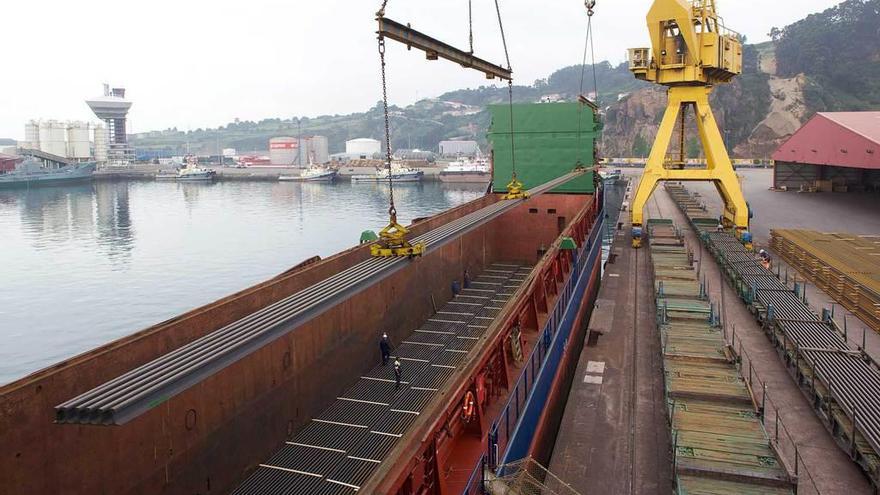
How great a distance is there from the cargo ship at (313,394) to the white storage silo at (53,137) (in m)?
157

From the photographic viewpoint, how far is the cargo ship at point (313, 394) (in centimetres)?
595

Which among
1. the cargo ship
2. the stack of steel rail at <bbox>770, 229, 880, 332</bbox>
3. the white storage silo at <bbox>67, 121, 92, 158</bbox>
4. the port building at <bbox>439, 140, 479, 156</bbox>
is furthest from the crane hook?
the port building at <bbox>439, 140, 479, 156</bbox>

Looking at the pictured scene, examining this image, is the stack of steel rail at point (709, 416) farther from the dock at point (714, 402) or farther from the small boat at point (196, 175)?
the small boat at point (196, 175)

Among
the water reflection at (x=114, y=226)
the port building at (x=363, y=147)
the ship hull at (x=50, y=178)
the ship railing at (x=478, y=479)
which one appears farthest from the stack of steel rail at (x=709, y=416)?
the port building at (x=363, y=147)

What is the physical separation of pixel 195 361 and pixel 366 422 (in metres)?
4.58

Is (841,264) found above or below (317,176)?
below

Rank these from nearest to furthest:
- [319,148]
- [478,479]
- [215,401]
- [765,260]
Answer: [478,479]
[215,401]
[765,260]
[319,148]

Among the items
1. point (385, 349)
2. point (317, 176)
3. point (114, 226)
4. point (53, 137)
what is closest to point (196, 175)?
point (317, 176)

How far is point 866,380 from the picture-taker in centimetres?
967

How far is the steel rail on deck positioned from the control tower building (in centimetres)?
16286

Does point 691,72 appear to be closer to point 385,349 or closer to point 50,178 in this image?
point 385,349

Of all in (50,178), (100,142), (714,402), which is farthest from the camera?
(100,142)

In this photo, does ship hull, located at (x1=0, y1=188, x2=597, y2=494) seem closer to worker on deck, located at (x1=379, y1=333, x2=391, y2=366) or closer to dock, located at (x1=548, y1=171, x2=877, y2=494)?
worker on deck, located at (x1=379, y1=333, x2=391, y2=366)

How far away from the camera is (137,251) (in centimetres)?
3806
